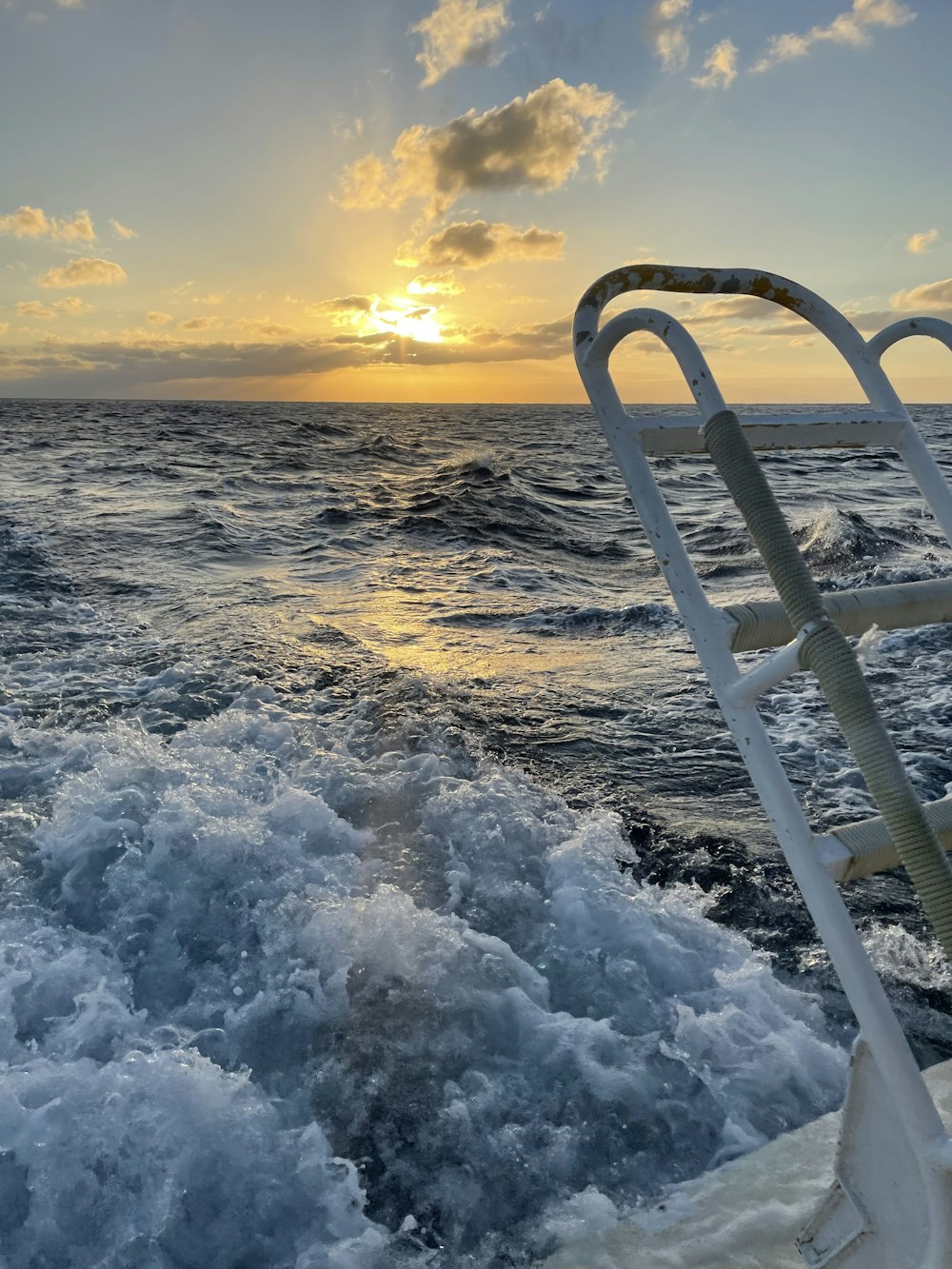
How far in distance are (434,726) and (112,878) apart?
1929mm

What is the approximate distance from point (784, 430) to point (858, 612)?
0.43 m

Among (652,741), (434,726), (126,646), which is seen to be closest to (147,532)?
(126,646)

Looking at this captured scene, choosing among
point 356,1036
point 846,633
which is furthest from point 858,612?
point 356,1036

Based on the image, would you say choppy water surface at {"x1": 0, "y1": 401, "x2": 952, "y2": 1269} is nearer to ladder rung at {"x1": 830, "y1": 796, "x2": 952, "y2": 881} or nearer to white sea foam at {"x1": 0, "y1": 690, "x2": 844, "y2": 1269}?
white sea foam at {"x1": 0, "y1": 690, "x2": 844, "y2": 1269}

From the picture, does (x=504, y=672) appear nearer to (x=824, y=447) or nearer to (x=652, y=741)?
(x=652, y=741)

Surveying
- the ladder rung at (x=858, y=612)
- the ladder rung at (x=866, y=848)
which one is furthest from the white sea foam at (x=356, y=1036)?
the ladder rung at (x=858, y=612)

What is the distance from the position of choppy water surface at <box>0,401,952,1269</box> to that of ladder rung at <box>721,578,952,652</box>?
1.40 meters

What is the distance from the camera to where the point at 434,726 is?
4.47 m

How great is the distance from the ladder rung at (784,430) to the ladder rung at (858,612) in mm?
342

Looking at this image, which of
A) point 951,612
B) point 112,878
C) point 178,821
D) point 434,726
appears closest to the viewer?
point 951,612

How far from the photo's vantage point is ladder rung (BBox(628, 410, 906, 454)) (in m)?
1.49

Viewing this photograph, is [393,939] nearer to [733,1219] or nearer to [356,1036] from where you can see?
[356,1036]

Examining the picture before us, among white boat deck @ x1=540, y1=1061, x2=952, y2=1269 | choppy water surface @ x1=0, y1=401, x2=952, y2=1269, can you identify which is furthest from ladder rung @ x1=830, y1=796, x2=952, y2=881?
choppy water surface @ x1=0, y1=401, x2=952, y2=1269

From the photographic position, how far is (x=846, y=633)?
1.40 m
